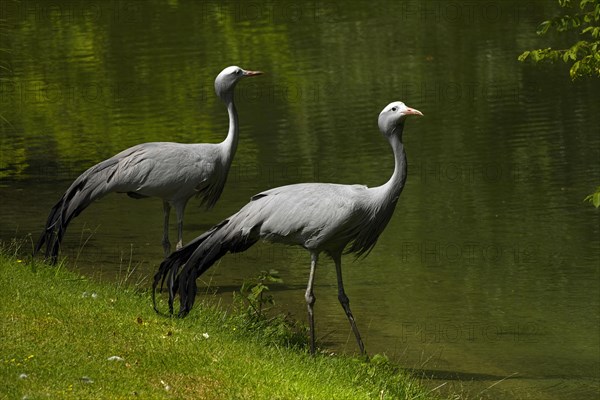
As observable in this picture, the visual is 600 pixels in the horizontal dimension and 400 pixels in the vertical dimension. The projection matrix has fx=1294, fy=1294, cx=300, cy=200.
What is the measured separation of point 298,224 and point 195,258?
2.34 ft

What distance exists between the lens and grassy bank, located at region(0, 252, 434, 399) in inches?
266

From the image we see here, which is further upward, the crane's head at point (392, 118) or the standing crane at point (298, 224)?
the crane's head at point (392, 118)

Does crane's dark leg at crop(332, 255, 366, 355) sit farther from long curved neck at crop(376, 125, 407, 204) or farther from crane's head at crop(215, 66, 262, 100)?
crane's head at crop(215, 66, 262, 100)

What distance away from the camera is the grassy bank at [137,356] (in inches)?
266

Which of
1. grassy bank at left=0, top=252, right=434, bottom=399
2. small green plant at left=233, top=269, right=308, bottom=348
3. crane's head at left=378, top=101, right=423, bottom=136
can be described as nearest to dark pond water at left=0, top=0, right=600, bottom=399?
small green plant at left=233, top=269, right=308, bottom=348

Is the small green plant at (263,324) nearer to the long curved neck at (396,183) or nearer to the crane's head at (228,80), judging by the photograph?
the long curved neck at (396,183)

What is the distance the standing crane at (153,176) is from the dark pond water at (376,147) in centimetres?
82

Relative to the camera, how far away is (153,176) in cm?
1002

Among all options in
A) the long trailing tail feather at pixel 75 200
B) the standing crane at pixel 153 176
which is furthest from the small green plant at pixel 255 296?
the long trailing tail feather at pixel 75 200

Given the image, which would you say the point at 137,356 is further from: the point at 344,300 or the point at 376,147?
the point at 376,147

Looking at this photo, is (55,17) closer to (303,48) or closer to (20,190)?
(303,48)

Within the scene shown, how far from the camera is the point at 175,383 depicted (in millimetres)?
6914

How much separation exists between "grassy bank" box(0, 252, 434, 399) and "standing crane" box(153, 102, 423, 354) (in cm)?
33

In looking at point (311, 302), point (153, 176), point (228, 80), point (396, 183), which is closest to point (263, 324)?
point (311, 302)
